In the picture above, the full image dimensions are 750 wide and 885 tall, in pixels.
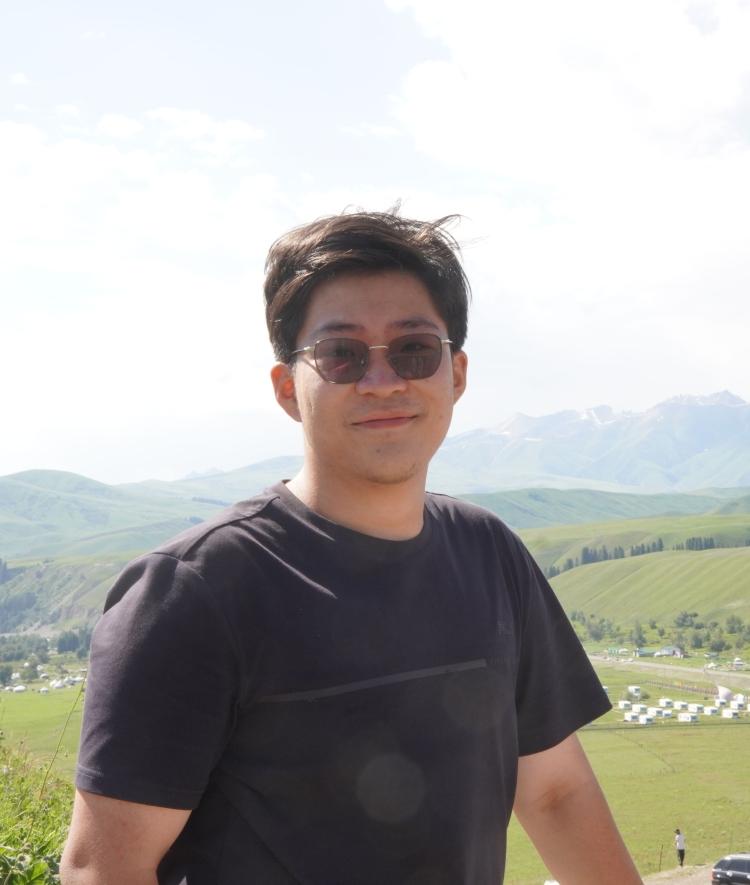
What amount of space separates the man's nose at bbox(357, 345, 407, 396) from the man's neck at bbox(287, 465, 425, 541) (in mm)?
259

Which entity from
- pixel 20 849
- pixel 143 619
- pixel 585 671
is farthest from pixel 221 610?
pixel 20 849

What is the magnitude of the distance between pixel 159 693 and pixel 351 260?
1231 mm

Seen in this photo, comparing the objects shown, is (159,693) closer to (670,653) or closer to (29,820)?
(29,820)

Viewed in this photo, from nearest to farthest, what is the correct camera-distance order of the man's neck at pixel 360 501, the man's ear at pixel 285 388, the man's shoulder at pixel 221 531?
1. the man's shoulder at pixel 221 531
2. the man's neck at pixel 360 501
3. the man's ear at pixel 285 388

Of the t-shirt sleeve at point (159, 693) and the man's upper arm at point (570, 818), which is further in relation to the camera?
the man's upper arm at point (570, 818)

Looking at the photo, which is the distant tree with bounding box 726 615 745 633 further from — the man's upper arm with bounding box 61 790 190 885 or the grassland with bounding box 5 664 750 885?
the man's upper arm with bounding box 61 790 190 885

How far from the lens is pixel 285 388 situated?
279 centimetres

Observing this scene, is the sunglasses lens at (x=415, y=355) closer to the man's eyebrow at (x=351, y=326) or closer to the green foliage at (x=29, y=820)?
the man's eyebrow at (x=351, y=326)

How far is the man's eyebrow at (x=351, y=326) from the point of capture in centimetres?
258

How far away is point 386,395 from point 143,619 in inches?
36.7

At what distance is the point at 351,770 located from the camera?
85.4 inches

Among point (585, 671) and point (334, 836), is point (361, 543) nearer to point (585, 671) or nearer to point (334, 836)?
point (334, 836)

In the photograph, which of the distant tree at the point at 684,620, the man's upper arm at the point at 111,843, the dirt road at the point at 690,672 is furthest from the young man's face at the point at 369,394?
the distant tree at the point at 684,620

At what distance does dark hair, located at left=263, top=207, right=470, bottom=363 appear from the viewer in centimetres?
255
